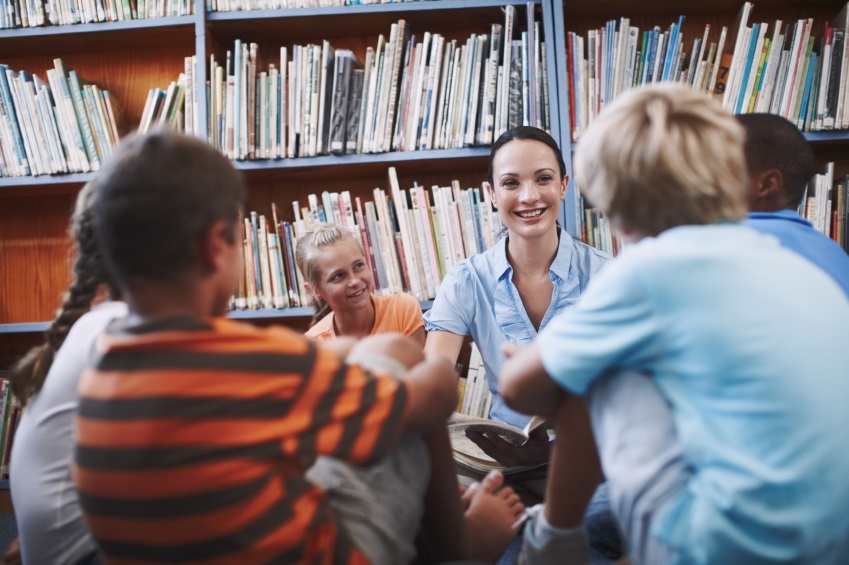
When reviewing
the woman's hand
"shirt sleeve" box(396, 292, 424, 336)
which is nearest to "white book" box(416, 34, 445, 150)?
"shirt sleeve" box(396, 292, 424, 336)

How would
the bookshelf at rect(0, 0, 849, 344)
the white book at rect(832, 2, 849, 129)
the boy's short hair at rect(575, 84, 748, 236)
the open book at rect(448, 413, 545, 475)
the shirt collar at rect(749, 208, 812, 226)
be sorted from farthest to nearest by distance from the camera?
1. the bookshelf at rect(0, 0, 849, 344)
2. the white book at rect(832, 2, 849, 129)
3. the open book at rect(448, 413, 545, 475)
4. the shirt collar at rect(749, 208, 812, 226)
5. the boy's short hair at rect(575, 84, 748, 236)

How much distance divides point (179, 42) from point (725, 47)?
178 cm

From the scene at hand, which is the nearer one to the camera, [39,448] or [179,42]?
[39,448]

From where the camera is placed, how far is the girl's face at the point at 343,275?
6.23ft

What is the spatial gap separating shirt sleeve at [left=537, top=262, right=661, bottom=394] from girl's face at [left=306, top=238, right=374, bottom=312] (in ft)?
3.51

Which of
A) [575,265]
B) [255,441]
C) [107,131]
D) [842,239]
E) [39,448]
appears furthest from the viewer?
[107,131]

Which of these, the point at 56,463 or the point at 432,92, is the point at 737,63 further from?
the point at 56,463

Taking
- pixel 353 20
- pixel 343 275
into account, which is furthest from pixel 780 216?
pixel 353 20

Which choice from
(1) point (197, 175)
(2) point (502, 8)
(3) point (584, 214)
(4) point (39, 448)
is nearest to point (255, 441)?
(1) point (197, 175)

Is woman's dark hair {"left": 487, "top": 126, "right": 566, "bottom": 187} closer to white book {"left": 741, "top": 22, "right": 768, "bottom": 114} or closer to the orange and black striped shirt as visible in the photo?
white book {"left": 741, "top": 22, "right": 768, "bottom": 114}

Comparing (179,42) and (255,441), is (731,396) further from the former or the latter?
(179,42)

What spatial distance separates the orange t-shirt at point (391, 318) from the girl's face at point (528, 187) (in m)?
0.35

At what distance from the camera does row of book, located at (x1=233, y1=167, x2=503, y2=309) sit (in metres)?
2.18

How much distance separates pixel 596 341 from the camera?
0.82 m
